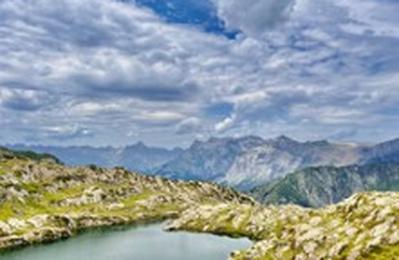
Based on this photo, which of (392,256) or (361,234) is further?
(361,234)

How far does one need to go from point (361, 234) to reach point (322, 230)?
15.2 m

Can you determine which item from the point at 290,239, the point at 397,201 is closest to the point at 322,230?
the point at 290,239

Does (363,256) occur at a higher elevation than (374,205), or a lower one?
lower

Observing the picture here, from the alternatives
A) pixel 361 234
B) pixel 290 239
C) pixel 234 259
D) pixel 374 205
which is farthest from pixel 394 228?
pixel 234 259

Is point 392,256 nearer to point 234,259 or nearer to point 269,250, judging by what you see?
point 269,250

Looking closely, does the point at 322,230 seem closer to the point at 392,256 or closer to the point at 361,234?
the point at 361,234

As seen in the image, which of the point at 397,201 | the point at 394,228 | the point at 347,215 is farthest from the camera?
the point at 347,215

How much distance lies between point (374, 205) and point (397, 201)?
685 centimetres

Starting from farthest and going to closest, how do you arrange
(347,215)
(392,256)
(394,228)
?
(347,215) → (394,228) → (392,256)

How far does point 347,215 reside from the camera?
168 m

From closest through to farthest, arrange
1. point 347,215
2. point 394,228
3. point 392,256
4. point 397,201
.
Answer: point 392,256 < point 394,228 < point 397,201 < point 347,215

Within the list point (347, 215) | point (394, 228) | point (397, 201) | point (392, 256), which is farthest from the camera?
point (347, 215)

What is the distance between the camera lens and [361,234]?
14538 cm

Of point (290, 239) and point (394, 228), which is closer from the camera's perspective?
point (394, 228)
